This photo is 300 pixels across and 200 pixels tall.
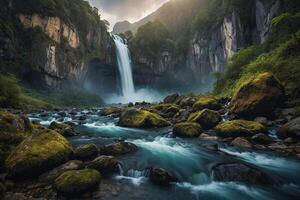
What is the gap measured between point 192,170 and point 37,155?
540 centimetres

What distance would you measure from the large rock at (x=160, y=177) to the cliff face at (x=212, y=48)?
32.4 metres

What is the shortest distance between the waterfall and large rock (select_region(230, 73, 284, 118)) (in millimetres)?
54115

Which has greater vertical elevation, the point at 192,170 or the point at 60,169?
the point at 60,169

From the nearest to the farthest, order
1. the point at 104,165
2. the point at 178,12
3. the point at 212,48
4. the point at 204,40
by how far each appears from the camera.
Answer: the point at 104,165 < the point at 212,48 < the point at 204,40 < the point at 178,12

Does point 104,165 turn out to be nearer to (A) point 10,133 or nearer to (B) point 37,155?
(B) point 37,155

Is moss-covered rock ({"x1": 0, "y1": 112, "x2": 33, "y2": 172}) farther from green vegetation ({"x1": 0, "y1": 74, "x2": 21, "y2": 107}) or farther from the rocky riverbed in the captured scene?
green vegetation ({"x1": 0, "y1": 74, "x2": 21, "y2": 107})

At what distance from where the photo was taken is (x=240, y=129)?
14.0 metres

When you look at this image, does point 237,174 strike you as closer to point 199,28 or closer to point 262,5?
point 262,5

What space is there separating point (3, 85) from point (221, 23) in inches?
1673

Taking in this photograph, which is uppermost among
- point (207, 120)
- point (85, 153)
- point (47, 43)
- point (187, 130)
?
point (47, 43)

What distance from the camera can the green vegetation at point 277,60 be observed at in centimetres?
1977

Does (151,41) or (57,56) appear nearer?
(57,56)

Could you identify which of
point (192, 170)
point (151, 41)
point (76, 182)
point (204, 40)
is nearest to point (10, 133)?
point (76, 182)

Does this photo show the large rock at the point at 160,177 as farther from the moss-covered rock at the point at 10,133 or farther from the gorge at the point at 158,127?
the moss-covered rock at the point at 10,133
